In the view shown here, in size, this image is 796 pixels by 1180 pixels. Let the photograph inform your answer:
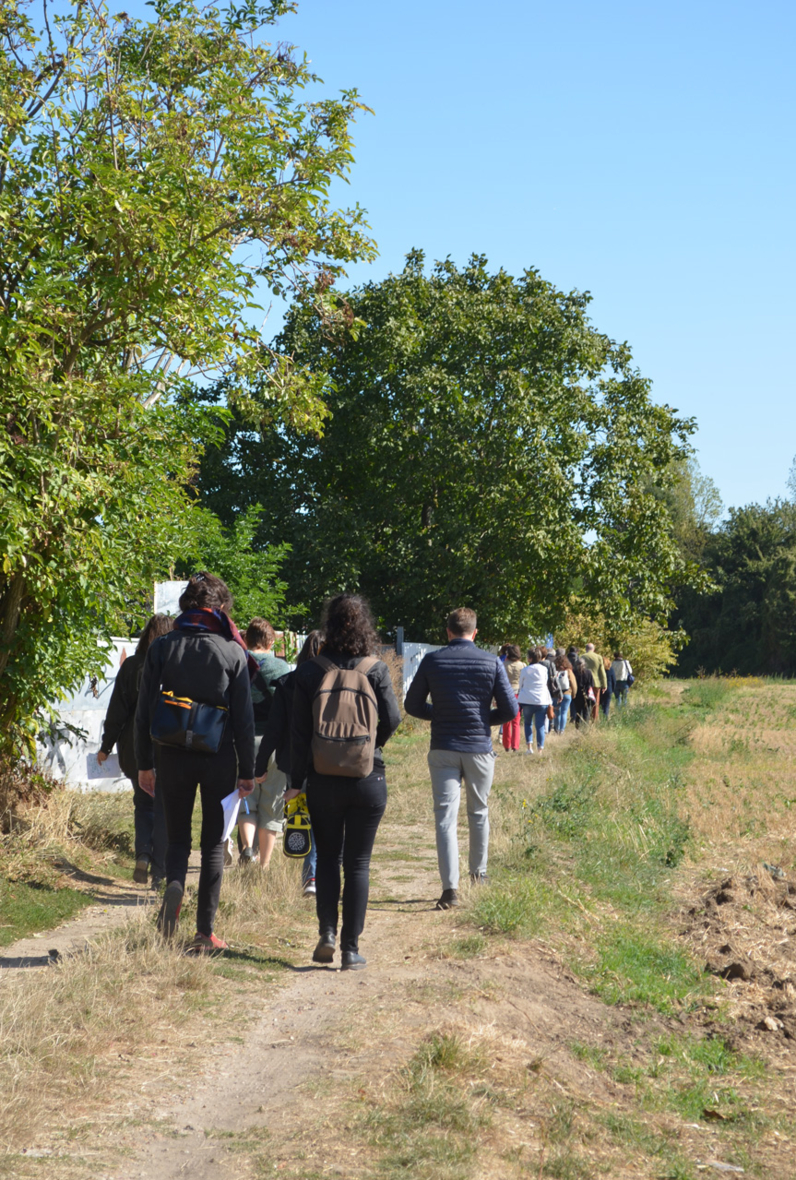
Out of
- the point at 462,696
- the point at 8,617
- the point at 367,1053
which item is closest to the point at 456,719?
the point at 462,696

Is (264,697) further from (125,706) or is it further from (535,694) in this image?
(535,694)

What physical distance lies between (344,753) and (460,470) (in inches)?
848

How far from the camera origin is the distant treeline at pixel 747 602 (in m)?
64.8

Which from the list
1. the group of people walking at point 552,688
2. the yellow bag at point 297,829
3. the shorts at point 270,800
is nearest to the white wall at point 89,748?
the shorts at point 270,800

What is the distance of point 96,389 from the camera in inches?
→ 271

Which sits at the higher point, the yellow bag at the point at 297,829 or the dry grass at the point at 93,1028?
the yellow bag at the point at 297,829

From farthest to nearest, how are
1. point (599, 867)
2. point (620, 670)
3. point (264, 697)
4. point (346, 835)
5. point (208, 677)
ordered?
point (620, 670) → point (599, 867) → point (264, 697) → point (346, 835) → point (208, 677)

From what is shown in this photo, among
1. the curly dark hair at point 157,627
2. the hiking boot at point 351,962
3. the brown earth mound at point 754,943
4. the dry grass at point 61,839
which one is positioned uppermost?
the curly dark hair at point 157,627

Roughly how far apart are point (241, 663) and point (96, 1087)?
2335 millimetres

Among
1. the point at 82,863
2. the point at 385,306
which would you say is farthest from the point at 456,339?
the point at 82,863

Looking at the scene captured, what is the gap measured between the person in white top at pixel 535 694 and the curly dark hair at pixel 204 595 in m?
10.4

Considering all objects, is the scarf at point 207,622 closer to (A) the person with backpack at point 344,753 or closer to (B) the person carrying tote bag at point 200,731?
(B) the person carrying tote bag at point 200,731

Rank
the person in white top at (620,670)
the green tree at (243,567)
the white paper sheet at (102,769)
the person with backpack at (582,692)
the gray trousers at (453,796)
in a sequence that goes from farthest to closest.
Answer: the person in white top at (620,670) → the person with backpack at (582,692) → the green tree at (243,567) → the white paper sheet at (102,769) → the gray trousers at (453,796)

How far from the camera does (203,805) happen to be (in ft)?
19.1
